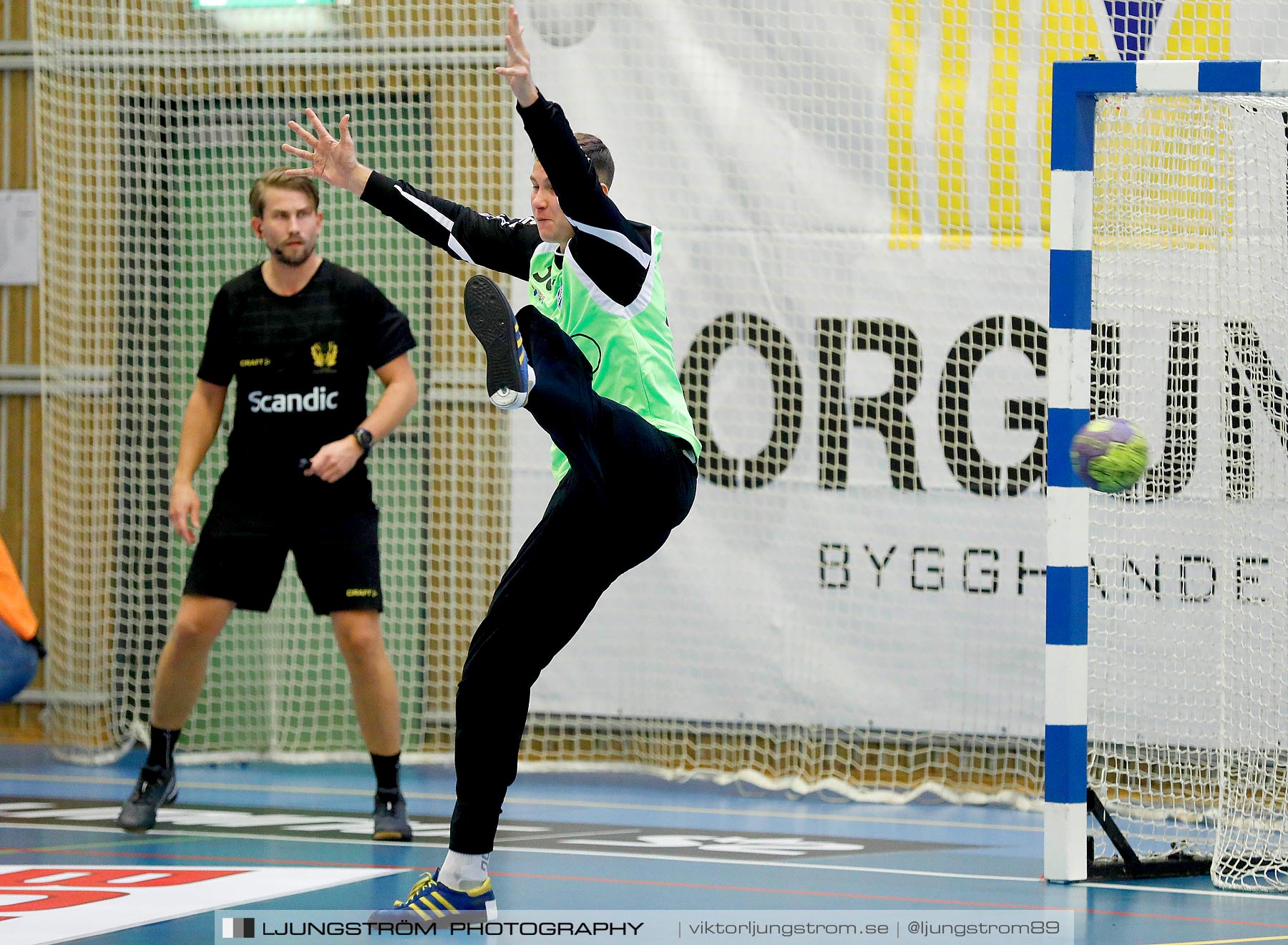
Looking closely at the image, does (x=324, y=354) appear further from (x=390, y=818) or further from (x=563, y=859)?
(x=563, y=859)

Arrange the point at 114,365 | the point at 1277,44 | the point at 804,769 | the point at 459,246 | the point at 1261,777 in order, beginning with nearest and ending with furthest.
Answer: the point at 459,246
the point at 1261,777
the point at 1277,44
the point at 804,769
the point at 114,365

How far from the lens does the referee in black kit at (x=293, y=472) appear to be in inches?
252

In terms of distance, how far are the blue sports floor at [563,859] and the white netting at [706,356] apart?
0.58 m

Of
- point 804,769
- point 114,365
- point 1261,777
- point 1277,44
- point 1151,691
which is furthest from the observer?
point 114,365

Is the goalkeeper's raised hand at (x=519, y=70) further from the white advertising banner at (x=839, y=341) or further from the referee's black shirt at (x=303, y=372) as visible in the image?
the white advertising banner at (x=839, y=341)

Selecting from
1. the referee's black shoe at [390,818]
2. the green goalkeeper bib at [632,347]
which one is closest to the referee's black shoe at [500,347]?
the green goalkeeper bib at [632,347]

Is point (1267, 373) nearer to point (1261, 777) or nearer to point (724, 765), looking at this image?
point (1261, 777)

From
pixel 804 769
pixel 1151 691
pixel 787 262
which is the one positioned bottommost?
pixel 804 769

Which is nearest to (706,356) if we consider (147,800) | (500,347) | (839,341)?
(839,341)

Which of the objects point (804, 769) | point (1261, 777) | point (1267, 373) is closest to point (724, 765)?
point (804, 769)

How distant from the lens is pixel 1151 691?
6750 millimetres

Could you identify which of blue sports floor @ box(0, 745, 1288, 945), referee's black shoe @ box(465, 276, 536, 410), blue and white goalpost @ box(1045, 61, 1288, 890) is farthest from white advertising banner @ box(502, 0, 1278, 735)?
referee's black shoe @ box(465, 276, 536, 410)

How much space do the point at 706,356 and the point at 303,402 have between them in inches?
89.9

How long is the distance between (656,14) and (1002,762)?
395 centimetres
